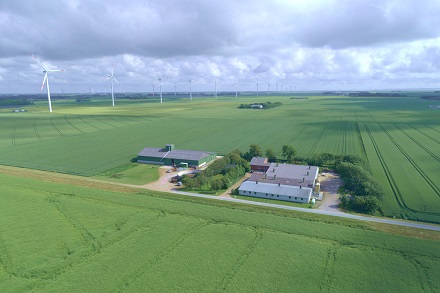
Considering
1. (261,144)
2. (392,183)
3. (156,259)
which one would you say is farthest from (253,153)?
(156,259)

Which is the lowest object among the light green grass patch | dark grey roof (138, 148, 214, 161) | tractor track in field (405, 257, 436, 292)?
tractor track in field (405, 257, 436, 292)

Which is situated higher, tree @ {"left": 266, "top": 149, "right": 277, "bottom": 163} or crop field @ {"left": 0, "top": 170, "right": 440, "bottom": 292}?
tree @ {"left": 266, "top": 149, "right": 277, "bottom": 163}

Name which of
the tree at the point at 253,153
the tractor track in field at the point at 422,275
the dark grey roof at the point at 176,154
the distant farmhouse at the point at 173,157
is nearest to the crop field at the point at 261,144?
the distant farmhouse at the point at 173,157

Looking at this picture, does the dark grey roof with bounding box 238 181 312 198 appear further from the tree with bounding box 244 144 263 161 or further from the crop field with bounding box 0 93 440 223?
the tree with bounding box 244 144 263 161

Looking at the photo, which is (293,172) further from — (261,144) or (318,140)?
(318,140)

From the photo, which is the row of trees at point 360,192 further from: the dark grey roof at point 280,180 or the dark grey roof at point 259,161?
the dark grey roof at point 259,161

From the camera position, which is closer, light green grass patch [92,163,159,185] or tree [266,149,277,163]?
light green grass patch [92,163,159,185]

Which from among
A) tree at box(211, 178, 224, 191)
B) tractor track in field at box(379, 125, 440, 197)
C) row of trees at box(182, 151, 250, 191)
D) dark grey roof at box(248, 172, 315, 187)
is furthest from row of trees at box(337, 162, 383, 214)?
tree at box(211, 178, 224, 191)
